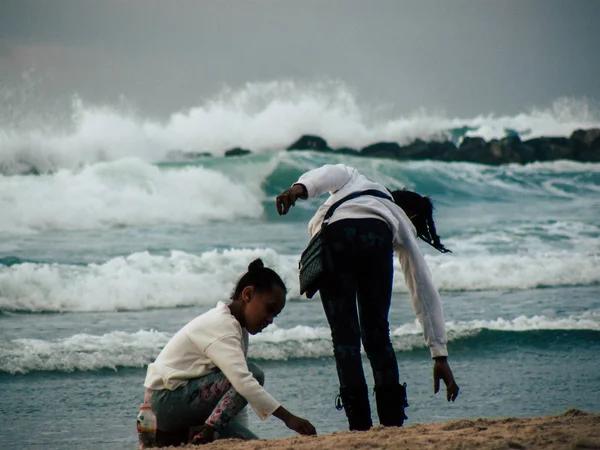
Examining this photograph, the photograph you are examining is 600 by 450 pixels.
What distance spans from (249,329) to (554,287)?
7259 mm

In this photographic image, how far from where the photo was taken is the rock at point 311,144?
74.3 ft

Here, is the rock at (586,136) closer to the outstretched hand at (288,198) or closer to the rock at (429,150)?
the rock at (429,150)

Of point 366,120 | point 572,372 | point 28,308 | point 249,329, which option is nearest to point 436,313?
point 249,329

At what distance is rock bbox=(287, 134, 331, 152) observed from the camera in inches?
892

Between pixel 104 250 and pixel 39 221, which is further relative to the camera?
pixel 39 221

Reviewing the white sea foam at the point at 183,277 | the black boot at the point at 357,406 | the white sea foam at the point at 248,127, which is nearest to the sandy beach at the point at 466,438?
the black boot at the point at 357,406

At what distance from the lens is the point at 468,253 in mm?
12195

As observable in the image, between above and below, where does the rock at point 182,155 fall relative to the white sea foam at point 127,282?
above

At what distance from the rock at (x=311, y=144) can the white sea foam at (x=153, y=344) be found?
1552 centimetres

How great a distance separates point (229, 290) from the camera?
9.80 metres

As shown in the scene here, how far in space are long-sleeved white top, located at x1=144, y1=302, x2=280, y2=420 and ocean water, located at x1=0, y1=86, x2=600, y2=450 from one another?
3.85 feet

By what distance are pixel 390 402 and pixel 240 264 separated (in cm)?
753

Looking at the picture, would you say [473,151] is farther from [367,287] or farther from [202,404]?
[202,404]

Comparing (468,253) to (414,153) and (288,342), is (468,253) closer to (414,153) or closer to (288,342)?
(288,342)
